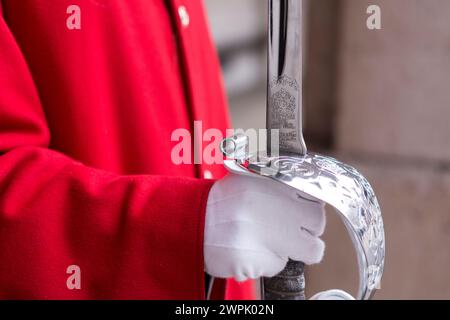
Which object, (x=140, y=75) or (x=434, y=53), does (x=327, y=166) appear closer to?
(x=140, y=75)

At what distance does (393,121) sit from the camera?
1.62 meters

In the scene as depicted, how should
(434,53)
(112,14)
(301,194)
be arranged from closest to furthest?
(301,194) → (112,14) → (434,53)

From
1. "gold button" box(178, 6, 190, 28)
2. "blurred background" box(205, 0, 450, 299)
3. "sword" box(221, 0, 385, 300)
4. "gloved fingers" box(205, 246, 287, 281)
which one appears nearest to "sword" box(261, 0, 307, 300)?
"sword" box(221, 0, 385, 300)

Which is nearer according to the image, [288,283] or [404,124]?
[288,283]

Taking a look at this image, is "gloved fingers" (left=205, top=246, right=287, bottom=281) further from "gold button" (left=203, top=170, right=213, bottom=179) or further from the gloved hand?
"gold button" (left=203, top=170, right=213, bottom=179)

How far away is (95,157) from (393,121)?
0.94m

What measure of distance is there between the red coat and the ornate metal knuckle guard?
65mm

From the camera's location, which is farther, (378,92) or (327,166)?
(378,92)

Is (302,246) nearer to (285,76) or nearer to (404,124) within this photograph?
(285,76)

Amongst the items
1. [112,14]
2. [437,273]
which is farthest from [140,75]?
[437,273]

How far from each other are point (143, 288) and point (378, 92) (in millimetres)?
1045

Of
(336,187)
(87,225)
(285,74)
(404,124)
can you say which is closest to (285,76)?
(285,74)

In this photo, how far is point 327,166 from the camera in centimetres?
68

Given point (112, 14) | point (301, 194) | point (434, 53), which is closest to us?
point (301, 194)
